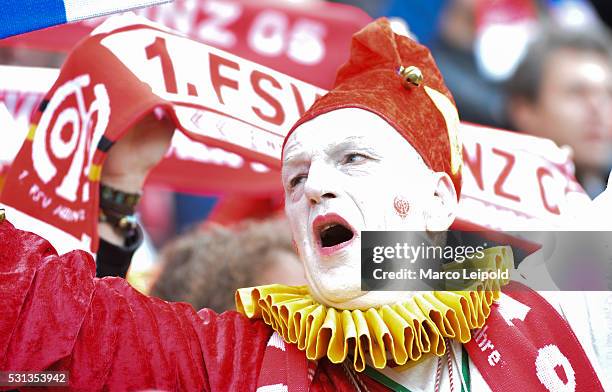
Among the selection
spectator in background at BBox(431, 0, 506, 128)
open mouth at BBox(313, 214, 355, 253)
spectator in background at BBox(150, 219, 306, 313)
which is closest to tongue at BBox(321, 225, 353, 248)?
open mouth at BBox(313, 214, 355, 253)

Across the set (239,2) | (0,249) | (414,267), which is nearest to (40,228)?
(0,249)

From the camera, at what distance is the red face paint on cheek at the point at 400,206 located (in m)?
2.05

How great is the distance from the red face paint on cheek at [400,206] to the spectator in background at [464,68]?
3590 mm

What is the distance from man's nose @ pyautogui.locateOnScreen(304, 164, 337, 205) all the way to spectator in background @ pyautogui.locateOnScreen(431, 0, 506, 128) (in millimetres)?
3622

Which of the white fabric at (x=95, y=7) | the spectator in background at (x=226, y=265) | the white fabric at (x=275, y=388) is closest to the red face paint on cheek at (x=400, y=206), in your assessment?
the white fabric at (x=275, y=388)

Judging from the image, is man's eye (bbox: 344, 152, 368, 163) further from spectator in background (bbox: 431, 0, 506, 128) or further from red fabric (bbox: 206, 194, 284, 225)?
spectator in background (bbox: 431, 0, 506, 128)

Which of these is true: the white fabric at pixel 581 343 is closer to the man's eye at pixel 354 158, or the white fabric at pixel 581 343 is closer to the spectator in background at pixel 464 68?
the man's eye at pixel 354 158

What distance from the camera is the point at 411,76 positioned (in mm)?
2154

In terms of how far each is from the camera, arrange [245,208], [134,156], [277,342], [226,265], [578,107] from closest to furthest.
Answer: [277,342]
[134,156]
[226,265]
[245,208]
[578,107]

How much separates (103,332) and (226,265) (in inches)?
60.6

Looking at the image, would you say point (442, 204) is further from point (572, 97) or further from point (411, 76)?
point (572, 97)

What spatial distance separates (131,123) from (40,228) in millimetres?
268

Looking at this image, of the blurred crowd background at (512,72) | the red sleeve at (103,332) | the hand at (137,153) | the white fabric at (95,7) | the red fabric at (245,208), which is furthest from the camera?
the blurred crowd background at (512,72)

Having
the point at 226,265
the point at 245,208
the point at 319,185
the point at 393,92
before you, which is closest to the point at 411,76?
the point at 393,92
